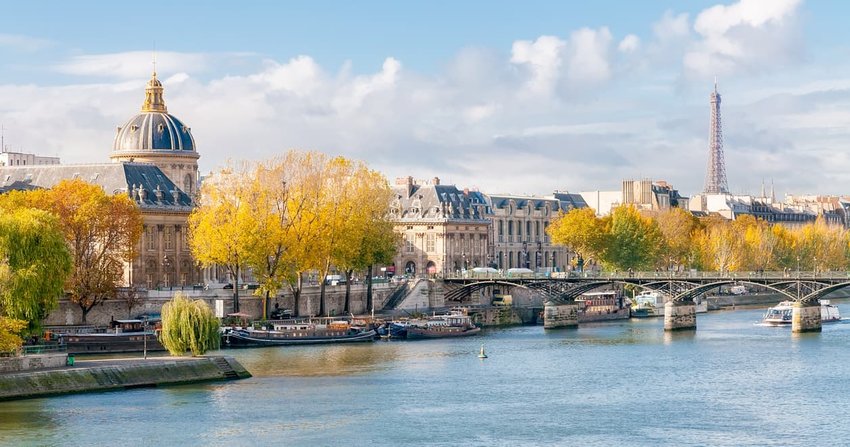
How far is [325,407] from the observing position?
7194 centimetres

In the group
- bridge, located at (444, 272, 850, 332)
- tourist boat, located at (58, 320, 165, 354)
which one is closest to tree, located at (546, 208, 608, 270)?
bridge, located at (444, 272, 850, 332)

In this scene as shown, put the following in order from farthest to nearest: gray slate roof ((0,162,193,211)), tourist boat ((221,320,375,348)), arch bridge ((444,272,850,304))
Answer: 1. gray slate roof ((0,162,193,211))
2. arch bridge ((444,272,850,304))
3. tourist boat ((221,320,375,348))

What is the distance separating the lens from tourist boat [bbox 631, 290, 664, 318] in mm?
143750

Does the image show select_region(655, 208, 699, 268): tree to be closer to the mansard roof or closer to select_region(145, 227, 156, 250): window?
the mansard roof

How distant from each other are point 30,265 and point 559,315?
54.8 m

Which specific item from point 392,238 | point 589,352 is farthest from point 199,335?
point 392,238

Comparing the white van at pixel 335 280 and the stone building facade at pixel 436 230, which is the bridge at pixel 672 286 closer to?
the white van at pixel 335 280

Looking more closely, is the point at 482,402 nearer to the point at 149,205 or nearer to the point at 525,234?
the point at 149,205

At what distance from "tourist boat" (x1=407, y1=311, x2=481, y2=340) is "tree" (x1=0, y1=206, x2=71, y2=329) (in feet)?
108

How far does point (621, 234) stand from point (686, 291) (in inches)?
1460

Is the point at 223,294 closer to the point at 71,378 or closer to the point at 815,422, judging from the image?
the point at 71,378

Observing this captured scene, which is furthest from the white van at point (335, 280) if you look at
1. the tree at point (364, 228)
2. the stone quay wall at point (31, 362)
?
the stone quay wall at point (31, 362)

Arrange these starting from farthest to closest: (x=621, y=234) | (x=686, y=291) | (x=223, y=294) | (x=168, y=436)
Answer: (x=621, y=234) < (x=686, y=291) < (x=223, y=294) < (x=168, y=436)

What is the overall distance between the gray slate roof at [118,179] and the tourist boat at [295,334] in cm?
1775
